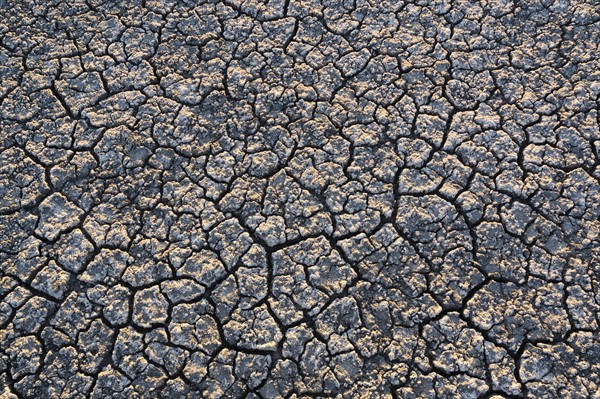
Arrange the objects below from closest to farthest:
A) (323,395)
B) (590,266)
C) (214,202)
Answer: (323,395), (590,266), (214,202)

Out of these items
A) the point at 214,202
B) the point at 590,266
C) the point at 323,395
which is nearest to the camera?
the point at 323,395

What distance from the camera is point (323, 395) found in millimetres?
2758

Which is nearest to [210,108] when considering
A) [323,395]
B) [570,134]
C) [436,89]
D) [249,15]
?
[249,15]

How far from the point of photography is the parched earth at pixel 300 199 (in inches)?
112

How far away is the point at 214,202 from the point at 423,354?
1318 millimetres

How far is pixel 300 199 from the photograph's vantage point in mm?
3303

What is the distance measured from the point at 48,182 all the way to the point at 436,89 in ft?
7.46

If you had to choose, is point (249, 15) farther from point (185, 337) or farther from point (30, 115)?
point (185, 337)

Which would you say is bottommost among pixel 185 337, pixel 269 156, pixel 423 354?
pixel 185 337

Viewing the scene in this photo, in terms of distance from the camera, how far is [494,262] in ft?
10.1

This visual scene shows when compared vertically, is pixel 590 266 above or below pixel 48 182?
above

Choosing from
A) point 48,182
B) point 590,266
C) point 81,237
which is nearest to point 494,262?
point 590,266

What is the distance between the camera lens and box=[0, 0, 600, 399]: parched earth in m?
2.84

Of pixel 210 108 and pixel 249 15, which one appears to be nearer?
pixel 210 108
